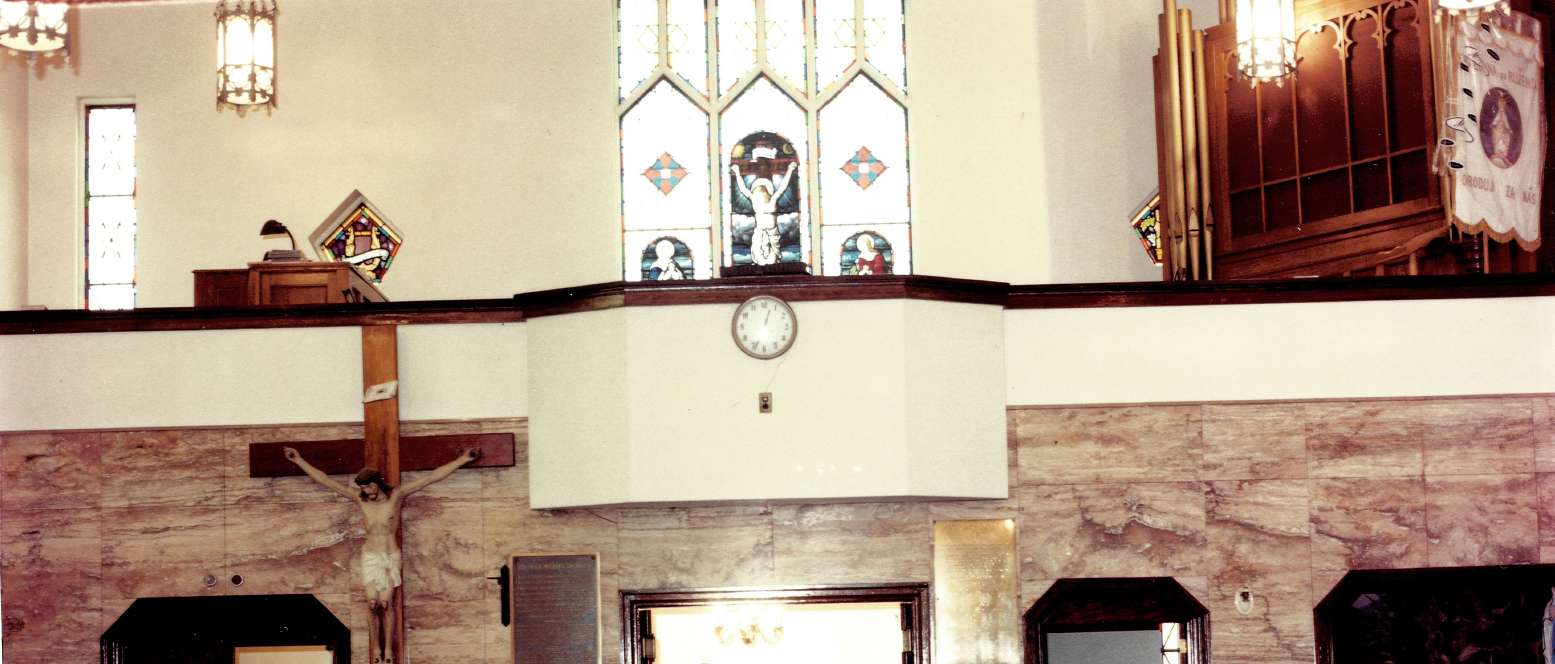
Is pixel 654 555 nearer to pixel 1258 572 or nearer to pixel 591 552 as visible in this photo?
pixel 591 552

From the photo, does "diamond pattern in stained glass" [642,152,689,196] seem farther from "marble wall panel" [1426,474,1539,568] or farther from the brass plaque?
"marble wall panel" [1426,474,1539,568]

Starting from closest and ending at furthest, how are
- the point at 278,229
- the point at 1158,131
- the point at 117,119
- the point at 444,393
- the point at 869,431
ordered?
the point at 869,431 < the point at 444,393 < the point at 278,229 < the point at 1158,131 < the point at 117,119

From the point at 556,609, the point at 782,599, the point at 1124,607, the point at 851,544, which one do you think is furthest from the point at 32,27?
the point at 1124,607

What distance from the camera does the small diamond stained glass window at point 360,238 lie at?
11.5m

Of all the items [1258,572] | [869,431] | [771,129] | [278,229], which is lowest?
[1258,572]

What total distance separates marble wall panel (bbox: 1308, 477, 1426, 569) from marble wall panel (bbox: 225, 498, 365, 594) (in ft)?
17.1

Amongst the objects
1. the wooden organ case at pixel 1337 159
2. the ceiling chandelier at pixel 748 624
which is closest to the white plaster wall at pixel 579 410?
the ceiling chandelier at pixel 748 624

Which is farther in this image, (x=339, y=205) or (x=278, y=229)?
(x=339, y=205)

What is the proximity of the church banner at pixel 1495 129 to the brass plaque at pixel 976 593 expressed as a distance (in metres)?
3.22

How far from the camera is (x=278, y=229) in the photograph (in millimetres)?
10250

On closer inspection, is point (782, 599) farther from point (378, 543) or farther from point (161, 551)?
point (161, 551)

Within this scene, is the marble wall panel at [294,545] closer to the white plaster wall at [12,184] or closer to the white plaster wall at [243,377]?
the white plaster wall at [243,377]

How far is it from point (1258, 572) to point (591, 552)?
3.60 m

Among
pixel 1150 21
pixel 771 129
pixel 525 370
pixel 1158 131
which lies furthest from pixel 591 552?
pixel 1150 21
